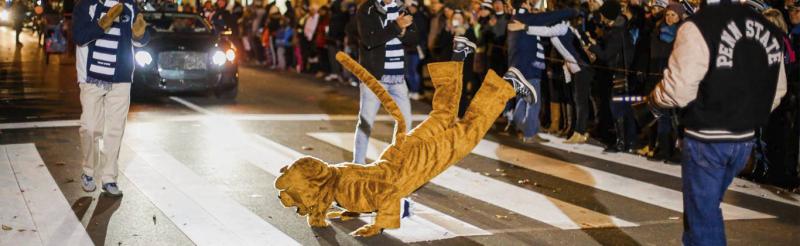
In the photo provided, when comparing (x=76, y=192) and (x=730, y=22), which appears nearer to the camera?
(x=730, y=22)

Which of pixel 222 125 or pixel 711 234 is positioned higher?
pixel 711 234

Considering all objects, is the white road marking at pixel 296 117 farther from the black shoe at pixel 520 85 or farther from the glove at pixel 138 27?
the black shoe at pixel 520 85

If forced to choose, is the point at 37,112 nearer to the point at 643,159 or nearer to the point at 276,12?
the point at 643,159

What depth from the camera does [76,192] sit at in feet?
28.3

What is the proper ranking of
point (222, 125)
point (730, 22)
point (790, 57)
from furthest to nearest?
1. point (222, 125)
2. point (790, 57)
3. point (730, 22)

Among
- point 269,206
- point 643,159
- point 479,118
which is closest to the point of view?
point 479,118

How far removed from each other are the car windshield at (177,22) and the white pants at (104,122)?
9.16 m

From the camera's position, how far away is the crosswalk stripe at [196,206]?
7.10 metres

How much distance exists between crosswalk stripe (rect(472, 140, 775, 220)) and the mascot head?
10.6ft

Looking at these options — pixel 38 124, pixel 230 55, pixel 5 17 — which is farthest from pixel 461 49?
pixel 5 17

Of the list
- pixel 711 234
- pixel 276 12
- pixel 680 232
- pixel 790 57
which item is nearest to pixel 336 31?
pixel 276 12

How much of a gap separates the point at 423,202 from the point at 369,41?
138 centimetres

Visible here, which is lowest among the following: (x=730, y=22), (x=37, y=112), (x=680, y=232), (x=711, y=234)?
(x=37, y=112)

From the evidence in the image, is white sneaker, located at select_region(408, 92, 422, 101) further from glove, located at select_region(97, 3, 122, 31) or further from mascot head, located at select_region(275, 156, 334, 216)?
mascot head, located at select_region(275, 156, 334, 216)
